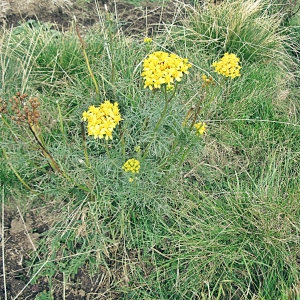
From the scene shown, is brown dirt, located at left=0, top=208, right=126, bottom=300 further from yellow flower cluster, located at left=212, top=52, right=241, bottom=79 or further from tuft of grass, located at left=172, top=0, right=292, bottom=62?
tuft of grass, located at left=172, top=0, right=292, bottom=62

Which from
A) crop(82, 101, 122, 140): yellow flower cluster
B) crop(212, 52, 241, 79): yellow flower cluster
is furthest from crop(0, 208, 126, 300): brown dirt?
crop(212, 52, 241, 79): yellow flower cluster

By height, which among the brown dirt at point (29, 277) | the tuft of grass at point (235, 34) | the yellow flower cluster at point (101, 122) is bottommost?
the brown dirt at point (29, 277)

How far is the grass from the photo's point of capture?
74.0 inches

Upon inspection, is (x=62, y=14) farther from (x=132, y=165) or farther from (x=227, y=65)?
(x=132, y=165)

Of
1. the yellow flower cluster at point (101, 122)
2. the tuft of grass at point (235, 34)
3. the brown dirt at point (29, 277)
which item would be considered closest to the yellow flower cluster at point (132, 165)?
the yellow flower cluster at point (101, 122)

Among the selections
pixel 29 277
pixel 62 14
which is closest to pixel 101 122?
pixel 29 277

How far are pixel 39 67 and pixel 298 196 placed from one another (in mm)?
2046

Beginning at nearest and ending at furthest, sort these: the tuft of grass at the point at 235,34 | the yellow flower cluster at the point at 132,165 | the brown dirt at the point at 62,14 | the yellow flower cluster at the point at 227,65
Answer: the yellow flower cluster at the point at 132,165 < the yellow flower cluster at the point at 227,65 < the tuft of grass at the point at 235,34 < the brown dirt at the point at 62,14

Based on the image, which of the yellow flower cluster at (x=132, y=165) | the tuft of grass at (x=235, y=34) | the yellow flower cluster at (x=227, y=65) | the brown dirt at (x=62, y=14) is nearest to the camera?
the yellow flower cluster at (x=132, y=165)

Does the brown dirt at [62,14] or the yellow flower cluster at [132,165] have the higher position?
the brown dirt at [62,14]

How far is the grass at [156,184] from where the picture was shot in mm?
1879

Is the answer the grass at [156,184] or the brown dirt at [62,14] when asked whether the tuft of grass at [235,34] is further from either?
the grass at [156,184]

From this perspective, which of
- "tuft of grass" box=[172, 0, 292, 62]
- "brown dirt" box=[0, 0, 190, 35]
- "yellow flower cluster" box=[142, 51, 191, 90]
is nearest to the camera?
"yellow flower cluster" box=[142, 51, 191, 90]

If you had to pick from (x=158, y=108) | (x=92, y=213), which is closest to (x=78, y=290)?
(x=92, y=213)
